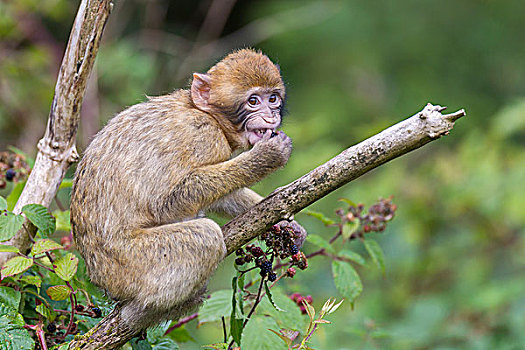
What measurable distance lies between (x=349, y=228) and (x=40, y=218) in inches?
74.8

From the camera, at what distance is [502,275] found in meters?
8.93

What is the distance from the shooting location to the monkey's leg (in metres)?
3.67

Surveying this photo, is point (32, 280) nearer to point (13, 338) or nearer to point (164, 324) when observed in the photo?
point (13, 338)

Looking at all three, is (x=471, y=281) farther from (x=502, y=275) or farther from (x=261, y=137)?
(x=261, y=137)

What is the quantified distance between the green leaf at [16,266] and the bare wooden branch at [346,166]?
1113 millimetres

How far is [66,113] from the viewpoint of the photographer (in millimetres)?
4086

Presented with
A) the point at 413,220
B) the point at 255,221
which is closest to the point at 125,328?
the point at 255,221

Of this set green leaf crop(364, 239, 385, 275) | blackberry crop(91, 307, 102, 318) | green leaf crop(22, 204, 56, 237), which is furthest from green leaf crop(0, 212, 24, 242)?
green leaf crop(364, 239, 385, 275)

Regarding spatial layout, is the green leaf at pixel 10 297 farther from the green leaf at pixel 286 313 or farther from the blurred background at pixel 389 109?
the blurred background at pixel 389 109

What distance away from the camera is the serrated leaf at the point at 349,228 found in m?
4.13

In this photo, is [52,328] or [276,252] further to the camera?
[52,328]

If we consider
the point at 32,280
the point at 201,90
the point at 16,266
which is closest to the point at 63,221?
the point at 32,280

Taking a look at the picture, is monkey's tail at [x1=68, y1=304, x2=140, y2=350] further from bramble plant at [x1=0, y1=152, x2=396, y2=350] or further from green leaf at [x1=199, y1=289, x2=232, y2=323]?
green leaf at [x1=199, y1=289, x2=232, y2=323]

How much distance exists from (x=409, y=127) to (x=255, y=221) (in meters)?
0.97
